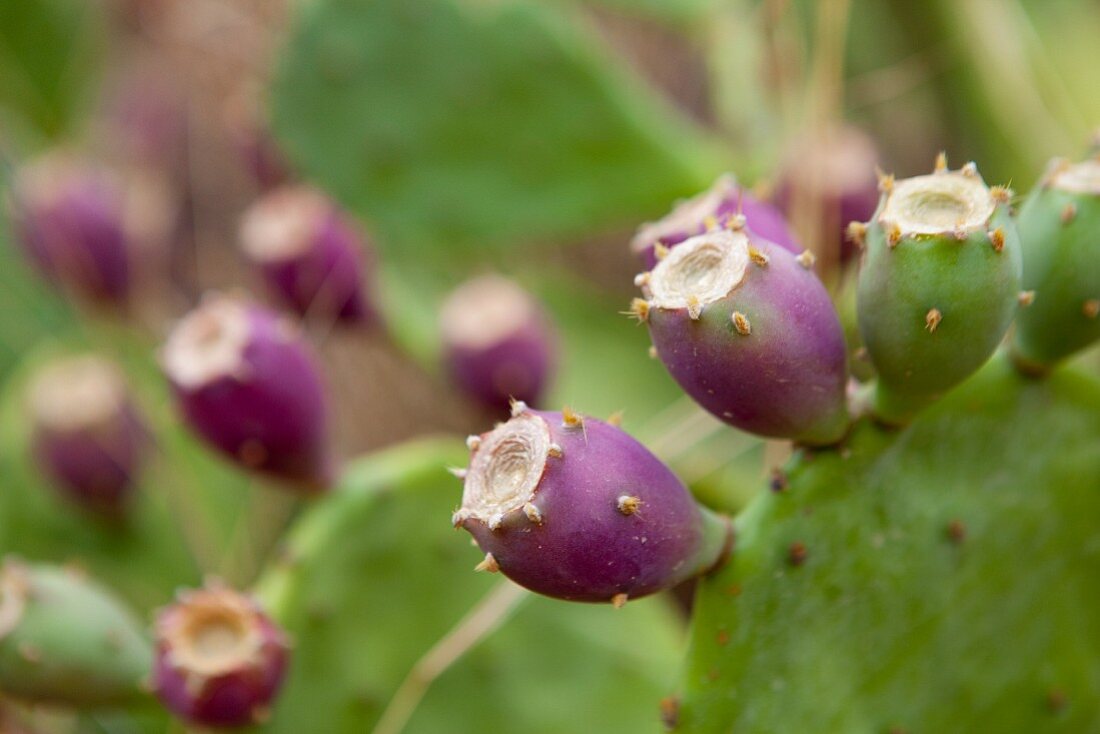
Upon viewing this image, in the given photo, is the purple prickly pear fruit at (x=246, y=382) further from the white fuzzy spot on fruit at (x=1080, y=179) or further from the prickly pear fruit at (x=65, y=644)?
the white fuzzy spot on fruit at (x=1080, y=179)

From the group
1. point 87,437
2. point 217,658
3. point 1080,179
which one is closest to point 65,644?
point 217,658

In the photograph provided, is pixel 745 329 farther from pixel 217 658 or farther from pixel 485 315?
pixel 485 315

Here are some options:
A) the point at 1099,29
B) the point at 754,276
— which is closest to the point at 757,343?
the point at 754,276

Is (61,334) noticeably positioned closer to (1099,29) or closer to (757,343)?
(757,343)

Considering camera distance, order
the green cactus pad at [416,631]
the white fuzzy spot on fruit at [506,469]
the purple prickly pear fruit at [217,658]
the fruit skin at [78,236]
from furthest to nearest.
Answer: the fruit skin at [78,236], the green cactus pad at [416,631], the purple prickly pear fruit at [217,658], the white fuzzy spot on fruit at [506,469]

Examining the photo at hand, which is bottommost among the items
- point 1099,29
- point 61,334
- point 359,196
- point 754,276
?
point 754,276

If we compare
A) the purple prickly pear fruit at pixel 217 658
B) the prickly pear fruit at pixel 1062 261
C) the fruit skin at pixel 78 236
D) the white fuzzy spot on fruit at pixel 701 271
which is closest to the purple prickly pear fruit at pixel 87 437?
the fruit skin at pixel 78 236
